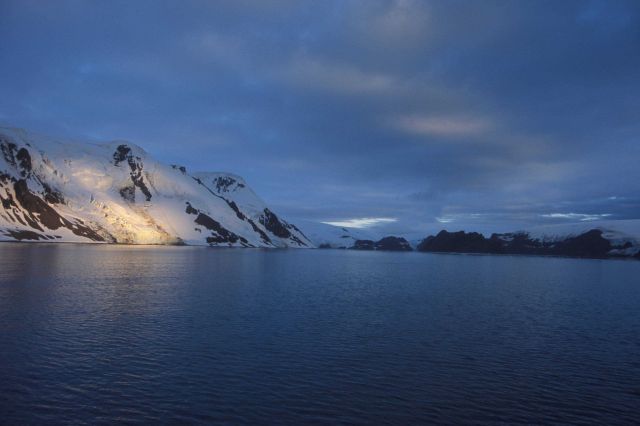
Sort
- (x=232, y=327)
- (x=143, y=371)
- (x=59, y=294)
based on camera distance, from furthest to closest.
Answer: (x=59, y=294) → (x=232, y=327) → (x=143, y=371)

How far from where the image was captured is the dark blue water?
79.9ft

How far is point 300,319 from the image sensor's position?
1919 inches

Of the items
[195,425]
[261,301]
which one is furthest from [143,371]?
[261,301]

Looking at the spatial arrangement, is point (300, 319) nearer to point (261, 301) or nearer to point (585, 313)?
point (261, 301)

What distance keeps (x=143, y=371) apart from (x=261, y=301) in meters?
31.8

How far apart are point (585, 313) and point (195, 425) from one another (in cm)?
5592

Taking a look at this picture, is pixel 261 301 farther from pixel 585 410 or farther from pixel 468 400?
pixel 585 410

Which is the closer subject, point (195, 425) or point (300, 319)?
point (195, 425)

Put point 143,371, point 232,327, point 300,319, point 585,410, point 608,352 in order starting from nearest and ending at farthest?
point 585,410 → point 143,371 → point 608,352 → point 232,327 → point 300,319

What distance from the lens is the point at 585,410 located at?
25.7 m

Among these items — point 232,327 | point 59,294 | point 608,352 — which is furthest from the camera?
point 59,294

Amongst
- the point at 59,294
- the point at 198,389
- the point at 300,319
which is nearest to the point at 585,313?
the point at 300,319

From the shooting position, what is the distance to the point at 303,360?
110ft

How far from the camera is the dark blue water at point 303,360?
24344mm
